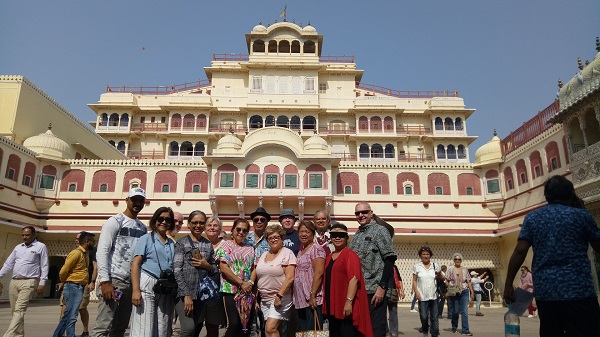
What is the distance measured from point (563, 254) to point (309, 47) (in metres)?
35.1

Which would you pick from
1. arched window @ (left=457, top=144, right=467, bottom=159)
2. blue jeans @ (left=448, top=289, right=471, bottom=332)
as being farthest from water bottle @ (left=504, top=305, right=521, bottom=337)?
arched window @ (left=457, top=144, right=467, bottom=159)

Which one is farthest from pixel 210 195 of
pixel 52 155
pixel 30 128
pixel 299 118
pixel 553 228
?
pixel 553 228

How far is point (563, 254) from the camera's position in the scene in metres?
3.64

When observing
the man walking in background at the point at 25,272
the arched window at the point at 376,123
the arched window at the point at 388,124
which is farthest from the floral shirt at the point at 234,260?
the arched window at the point at 388,124

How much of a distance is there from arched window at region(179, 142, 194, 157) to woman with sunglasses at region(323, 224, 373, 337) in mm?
30662

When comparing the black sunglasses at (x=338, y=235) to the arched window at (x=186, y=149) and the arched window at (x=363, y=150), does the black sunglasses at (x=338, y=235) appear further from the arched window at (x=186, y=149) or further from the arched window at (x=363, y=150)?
the arched window at (x=186, y=149)

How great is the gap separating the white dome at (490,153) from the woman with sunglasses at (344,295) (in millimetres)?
21238

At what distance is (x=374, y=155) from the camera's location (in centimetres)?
3422

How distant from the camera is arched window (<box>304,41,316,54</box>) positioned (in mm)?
36469

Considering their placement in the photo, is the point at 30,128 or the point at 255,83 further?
the point at 255,83

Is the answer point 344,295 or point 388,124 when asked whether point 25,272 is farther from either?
point 388,124

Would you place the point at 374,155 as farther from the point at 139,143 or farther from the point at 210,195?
the point at 139,143

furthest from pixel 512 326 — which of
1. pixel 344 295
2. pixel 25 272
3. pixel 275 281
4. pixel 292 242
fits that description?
pixel 25 272

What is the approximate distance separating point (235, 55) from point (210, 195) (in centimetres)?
1766
